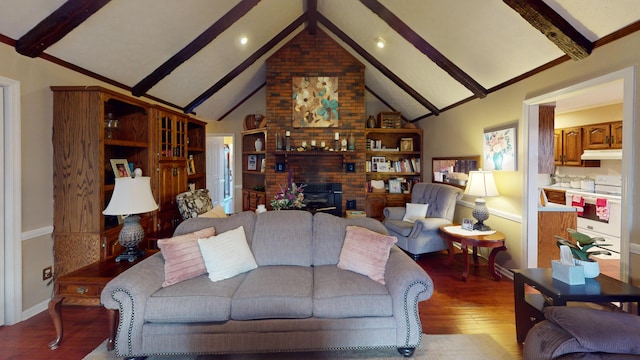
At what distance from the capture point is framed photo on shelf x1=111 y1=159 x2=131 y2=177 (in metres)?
3.42

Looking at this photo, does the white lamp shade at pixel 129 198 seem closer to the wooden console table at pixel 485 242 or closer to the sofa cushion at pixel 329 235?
the sofa cushion at pixel 329 235

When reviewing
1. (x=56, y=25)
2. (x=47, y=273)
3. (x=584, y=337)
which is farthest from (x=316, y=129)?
(x=584, y=337)

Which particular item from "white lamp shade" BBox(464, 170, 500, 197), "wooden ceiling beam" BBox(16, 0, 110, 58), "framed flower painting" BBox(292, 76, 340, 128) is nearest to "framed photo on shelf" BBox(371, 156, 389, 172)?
"framed flower painting" BBox(292, 76, 340, 128)

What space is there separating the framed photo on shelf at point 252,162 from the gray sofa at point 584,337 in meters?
5.63

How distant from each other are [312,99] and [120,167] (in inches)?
137

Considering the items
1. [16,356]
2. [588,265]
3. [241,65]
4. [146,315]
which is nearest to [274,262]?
[146,315]

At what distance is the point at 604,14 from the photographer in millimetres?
2191

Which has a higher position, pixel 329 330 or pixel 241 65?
pixel 241 65

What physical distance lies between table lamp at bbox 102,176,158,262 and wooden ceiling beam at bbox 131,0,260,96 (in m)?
1.95

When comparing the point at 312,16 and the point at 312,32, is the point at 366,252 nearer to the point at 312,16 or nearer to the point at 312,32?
the point at 312,16

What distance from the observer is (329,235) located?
273cm

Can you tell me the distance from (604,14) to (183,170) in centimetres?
483

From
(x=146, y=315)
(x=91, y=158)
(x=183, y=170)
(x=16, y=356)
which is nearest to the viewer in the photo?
(x=146, y=315)

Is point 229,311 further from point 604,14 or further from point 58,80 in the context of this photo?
point 604,14
